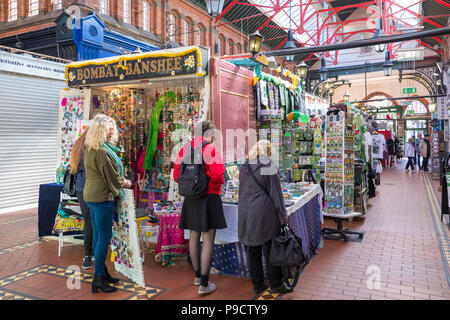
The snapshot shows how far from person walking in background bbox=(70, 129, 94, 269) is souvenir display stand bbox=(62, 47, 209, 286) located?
0.67 metres

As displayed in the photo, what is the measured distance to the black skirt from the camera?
131 inches

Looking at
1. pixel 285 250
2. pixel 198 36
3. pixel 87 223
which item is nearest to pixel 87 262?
pixel 87 223

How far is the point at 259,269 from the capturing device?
340cm

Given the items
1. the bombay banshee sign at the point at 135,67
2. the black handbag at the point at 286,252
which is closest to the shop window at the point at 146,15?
the bombay banshee sign at the point at 135,67

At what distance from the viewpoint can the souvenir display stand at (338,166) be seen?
561cm

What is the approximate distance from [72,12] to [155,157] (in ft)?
20.6

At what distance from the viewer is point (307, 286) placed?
357 centimetres

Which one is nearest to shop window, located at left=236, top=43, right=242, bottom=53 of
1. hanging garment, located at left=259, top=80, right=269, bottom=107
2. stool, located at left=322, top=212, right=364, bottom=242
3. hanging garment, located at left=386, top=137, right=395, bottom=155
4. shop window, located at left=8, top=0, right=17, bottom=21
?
hanging garment, located at left=386, top=137, right=395, bottom=155

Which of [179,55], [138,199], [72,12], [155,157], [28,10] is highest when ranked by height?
[28,10]

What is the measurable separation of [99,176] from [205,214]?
3.42 feet

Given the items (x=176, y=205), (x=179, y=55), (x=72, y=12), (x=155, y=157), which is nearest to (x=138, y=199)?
(x=155, y=157)

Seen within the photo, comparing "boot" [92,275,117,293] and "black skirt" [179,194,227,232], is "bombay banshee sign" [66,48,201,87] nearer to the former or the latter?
"black skirt" [179,194,227,232]

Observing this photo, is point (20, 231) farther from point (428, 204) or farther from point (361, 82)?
point (361, 82)

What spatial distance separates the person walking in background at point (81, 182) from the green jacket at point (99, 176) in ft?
1.23
